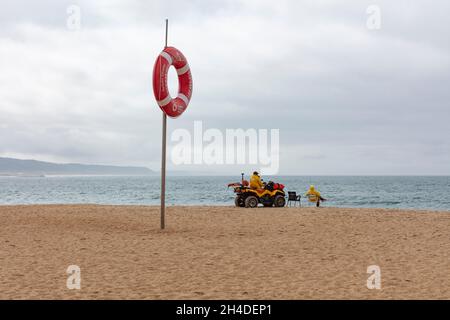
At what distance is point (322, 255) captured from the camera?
8.84 meters

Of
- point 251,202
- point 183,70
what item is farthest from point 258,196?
point 183,70

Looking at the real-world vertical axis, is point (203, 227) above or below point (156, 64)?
below

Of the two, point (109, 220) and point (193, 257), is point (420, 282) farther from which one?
point (109, 220)

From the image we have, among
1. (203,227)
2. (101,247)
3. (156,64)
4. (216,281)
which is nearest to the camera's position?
(216,281)

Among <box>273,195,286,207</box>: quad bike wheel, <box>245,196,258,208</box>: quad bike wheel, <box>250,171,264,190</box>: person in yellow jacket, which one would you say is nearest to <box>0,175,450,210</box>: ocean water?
<box>273,195,286,207</box>: quad bike wheel

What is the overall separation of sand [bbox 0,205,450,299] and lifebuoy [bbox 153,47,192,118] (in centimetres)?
306

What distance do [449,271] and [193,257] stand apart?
4.19m

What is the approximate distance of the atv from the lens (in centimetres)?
1909

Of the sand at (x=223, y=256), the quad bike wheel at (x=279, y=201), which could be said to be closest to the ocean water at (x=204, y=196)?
the quad bike wheel at (x=279, y=201)

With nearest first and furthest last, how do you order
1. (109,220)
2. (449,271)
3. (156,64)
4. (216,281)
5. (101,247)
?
(216,281), (449,271), (101,247), (156,64), (109,220)

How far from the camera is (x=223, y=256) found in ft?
28.3

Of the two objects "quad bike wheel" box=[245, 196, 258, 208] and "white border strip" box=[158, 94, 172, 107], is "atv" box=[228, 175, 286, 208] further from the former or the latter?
"white border strip" box=[158, 94, 172, 107]

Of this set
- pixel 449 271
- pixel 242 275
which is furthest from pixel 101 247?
pixel 449 271

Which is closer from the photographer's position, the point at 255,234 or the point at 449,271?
the point at 449,271
